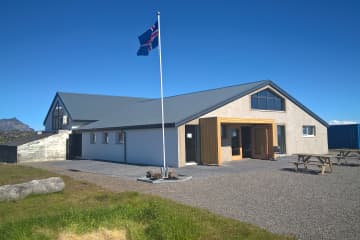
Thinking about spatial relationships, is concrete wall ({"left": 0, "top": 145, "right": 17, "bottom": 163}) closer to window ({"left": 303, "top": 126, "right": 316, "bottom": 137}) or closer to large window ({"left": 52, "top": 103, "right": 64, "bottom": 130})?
large window ({"left": 52, "top": 103, "right": 64, "bottom": 130})

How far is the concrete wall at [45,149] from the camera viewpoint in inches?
1033

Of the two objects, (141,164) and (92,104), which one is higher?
(92,104)

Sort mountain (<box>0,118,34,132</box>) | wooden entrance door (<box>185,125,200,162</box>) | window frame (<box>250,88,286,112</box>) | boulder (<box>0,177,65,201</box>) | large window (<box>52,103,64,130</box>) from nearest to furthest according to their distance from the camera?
boulder (<box>0,177,65,201</box>) < wooden entrance door (<box>185,125,200,162</box>) < window frame (<box>250,88,286,112</box>) < large window (<box>52,103,64,130</box>) < mountain (<box>0,118,34,132</box>)

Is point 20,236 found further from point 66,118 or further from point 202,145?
point 66,118

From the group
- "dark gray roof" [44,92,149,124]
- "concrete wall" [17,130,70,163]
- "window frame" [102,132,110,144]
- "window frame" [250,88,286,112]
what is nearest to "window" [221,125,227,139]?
"window frame" [250,88,286,112]

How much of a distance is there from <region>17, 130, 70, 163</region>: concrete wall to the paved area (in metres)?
15.3

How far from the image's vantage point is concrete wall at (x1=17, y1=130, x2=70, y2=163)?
2624 centimetres

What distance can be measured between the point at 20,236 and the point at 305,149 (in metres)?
24.3

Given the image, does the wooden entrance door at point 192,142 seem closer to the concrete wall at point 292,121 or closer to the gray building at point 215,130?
the gray building at point 215,130

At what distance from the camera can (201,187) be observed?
11398 millimetres

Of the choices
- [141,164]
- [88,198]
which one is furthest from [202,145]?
[88,198]

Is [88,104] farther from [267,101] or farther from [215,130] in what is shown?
[215,130]

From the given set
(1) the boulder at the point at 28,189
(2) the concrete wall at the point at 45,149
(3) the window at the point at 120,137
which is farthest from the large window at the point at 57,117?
(1) the boulder at the point at 28,189

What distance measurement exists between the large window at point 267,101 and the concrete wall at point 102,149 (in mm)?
9965
